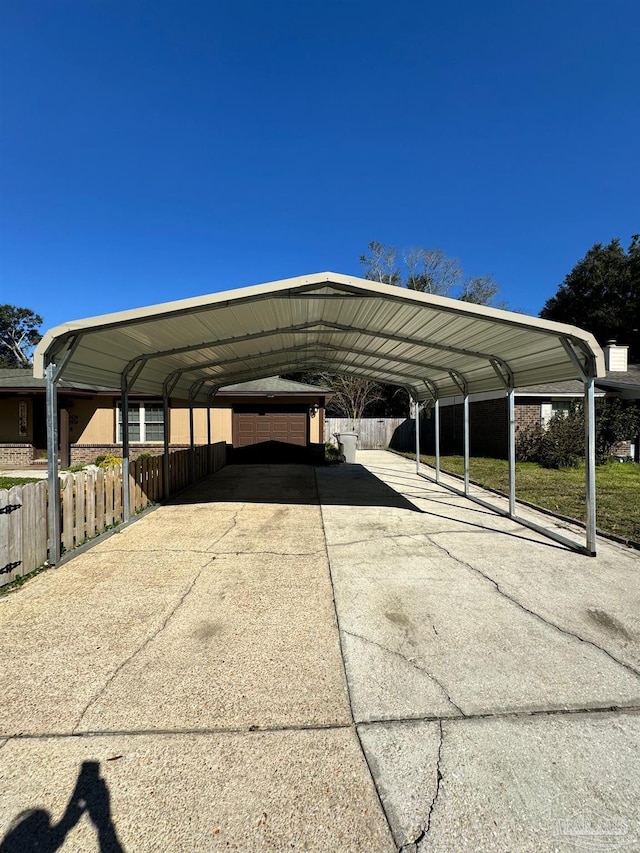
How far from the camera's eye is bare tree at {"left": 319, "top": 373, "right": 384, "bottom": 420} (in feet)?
98.6

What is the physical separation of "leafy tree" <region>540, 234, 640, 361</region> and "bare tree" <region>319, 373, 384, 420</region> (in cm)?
1575

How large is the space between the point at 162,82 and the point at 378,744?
15.0 metres

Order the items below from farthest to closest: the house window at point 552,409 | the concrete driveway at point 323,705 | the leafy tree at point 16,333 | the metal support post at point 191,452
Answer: the leafy tree at point 16,333 < the house window at point 552,409 < the metal support post at point 191,452 < the concrete driveway at point 323,705

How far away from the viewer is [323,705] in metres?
2.65

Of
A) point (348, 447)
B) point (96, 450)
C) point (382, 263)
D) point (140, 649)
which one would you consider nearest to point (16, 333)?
point (382, 263)

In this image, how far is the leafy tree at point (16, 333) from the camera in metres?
57.6

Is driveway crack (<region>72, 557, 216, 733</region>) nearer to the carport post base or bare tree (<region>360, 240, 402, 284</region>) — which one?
the carport post base

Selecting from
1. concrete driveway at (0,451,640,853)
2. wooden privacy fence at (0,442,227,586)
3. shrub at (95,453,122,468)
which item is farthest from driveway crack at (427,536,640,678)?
shrub at (95,453,122,468)

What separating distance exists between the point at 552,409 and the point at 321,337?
1140 centimetres

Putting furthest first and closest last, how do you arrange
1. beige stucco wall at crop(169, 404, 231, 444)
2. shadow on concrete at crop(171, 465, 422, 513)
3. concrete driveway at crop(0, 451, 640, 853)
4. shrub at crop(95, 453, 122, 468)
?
beige stucco wall at crop(169, 404, 231, 444)
shrub at crop(95, 453, 122, 468)
shadow on concrete at crop(171, 465, 422, 513)
concrete driveway at crop(0, 451, 640, 853)

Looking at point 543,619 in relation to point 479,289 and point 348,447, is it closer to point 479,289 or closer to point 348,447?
point 348,447

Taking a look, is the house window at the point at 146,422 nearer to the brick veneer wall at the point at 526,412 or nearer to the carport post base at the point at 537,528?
the carport post base at the point at 537,528

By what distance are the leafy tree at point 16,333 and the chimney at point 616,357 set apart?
63.5 meters

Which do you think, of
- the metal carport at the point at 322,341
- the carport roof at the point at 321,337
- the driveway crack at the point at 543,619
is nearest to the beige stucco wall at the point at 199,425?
the carport roof at the point at 321,337
